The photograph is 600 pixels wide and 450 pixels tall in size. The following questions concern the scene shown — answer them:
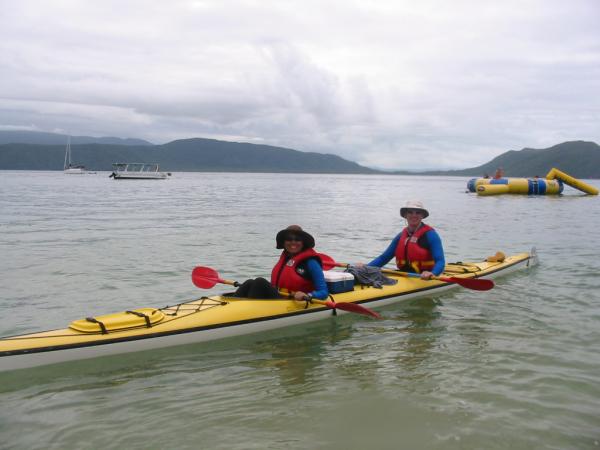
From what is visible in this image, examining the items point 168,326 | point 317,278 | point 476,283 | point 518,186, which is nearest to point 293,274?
point 317,278

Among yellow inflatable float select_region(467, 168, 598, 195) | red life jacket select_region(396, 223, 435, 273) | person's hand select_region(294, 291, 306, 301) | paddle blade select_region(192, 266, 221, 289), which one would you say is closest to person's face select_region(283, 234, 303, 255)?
person's hand select_region(294, 291, 306, 301)

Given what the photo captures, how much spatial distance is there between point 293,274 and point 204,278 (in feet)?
5.43

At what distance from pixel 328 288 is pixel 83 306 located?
4146 mm

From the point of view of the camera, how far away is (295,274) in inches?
277

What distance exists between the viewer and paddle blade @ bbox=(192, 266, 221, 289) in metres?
7.84

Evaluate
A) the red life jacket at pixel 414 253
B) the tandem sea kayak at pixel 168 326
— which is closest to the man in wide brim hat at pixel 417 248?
the red life jacket at pixel 414 253

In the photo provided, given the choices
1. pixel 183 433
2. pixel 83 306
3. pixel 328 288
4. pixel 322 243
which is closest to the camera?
pixel 183 433

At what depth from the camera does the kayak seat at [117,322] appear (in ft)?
18.3

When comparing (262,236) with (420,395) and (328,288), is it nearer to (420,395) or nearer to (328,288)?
(328,288)

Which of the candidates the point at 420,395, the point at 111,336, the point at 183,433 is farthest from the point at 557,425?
the point at 111,336

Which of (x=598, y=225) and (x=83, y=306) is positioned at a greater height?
(x=598, y=225)

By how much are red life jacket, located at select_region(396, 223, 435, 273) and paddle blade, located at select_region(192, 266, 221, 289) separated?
3228 mm

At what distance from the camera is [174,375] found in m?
5.55

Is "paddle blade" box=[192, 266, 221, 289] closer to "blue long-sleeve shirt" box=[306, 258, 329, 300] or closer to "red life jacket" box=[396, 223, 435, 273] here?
"blue long-sleeve shirt" box=[306, 258, 329, 300]
